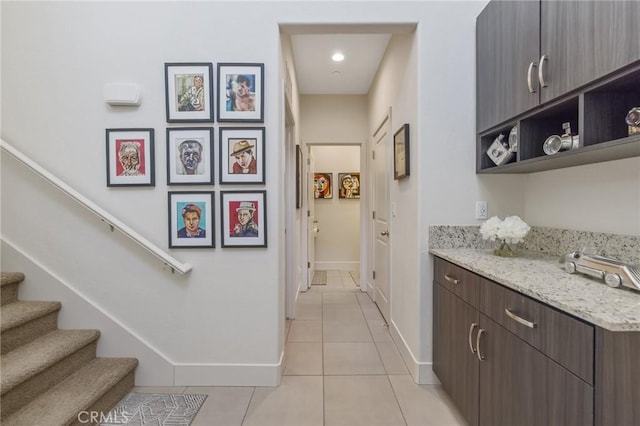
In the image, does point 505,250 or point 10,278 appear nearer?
point 505,250

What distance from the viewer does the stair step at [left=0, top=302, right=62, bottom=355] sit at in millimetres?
1631

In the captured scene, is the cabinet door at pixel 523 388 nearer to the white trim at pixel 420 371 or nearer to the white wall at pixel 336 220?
the white trim at pixel 420 371

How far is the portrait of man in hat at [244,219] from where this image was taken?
1992 millimetres

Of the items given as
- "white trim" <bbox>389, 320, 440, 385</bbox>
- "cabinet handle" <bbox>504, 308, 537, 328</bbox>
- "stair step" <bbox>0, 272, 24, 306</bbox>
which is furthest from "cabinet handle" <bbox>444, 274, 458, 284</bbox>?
"stair step" <bbox>0, 272, 24, 306</bbox>

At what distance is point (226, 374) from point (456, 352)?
1.42m

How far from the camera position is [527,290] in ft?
3.58

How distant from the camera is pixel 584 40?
1170 mm

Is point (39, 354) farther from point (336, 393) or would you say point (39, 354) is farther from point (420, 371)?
point (420, 371)

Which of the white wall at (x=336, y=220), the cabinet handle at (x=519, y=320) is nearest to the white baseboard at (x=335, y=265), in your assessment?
the white wall at (x=336, y=220)

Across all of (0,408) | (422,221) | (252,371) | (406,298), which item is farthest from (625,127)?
(0,408)

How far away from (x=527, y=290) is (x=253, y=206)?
1.51 metres

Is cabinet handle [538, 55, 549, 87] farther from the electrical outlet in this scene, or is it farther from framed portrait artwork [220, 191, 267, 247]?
framed portrait artwork [220, 191, 267, 247]

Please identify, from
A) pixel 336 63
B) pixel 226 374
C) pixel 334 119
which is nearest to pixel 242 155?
pixel 226 374

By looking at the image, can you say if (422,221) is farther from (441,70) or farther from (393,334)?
(393,334)
